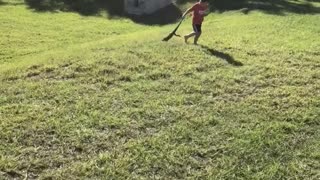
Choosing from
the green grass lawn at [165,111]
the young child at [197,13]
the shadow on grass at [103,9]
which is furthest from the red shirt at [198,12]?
the shadow on grass at [103,9]

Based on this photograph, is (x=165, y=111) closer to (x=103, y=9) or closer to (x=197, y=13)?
(x=197, y=13)

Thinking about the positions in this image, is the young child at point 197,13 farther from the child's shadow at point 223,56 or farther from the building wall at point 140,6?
the building wall at point 140,6

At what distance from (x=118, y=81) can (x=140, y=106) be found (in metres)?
1.24

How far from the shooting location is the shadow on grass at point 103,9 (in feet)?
66.5

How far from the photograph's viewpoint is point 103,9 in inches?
845

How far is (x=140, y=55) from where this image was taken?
34.4 ft

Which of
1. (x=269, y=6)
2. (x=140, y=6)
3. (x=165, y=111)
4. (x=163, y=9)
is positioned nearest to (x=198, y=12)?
(x=165, y=111)

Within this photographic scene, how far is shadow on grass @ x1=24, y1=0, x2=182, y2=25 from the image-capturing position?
20281 mm

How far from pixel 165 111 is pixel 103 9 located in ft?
47.0

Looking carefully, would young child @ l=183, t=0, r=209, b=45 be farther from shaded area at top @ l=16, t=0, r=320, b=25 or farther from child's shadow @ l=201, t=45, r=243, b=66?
shaded area at top @ l=16, t=0, r=320, b=25

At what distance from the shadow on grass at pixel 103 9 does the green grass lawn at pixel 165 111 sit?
8.17 m

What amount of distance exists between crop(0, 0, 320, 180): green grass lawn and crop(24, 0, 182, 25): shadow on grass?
8167 mm

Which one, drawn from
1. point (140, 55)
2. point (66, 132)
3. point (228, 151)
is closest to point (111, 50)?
point (140, 55)

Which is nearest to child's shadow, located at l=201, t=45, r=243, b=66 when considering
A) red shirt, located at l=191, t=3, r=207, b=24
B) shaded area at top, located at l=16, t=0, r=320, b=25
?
red shirt, located at l=191, t=3, r=207, b=24
